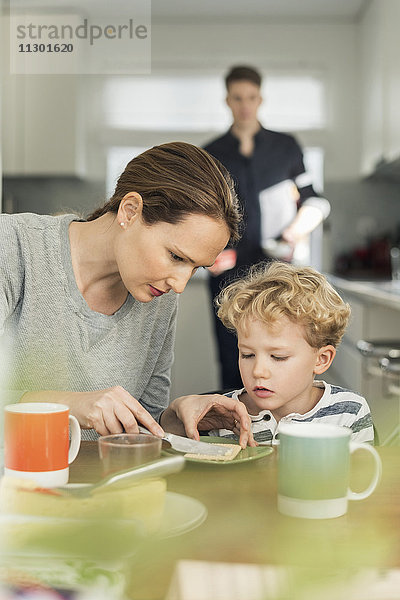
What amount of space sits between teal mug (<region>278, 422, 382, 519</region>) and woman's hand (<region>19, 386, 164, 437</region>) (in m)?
0.17

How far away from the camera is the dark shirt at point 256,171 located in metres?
1.96

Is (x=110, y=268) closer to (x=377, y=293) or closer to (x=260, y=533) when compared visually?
(x=260, y=533)

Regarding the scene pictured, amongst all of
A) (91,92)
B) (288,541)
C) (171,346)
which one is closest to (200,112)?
(91,92)

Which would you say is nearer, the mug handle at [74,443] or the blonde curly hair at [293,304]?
the mug handle at [74,443]

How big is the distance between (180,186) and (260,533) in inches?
16.7

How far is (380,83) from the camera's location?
263cm

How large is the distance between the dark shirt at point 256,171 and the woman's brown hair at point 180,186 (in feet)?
3.66

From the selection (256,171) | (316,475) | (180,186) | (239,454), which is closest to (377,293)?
(256,171)

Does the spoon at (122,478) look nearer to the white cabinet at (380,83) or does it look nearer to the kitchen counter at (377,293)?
the kitchen counter at (377,293)

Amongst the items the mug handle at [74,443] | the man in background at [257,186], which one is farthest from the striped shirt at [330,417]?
the man in background at [257,186]

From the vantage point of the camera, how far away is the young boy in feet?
2.67

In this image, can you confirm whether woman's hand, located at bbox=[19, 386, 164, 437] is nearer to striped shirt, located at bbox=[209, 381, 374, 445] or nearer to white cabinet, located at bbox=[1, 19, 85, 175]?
striped shirt, located at bbox=[209, 381, 374, 445]

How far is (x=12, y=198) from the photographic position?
9.74 ft

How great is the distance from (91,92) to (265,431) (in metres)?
2.34
